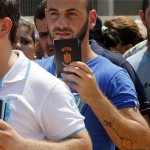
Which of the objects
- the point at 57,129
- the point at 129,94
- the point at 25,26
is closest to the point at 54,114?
the point at 57,129

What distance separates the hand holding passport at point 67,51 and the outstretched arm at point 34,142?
61 centimetres

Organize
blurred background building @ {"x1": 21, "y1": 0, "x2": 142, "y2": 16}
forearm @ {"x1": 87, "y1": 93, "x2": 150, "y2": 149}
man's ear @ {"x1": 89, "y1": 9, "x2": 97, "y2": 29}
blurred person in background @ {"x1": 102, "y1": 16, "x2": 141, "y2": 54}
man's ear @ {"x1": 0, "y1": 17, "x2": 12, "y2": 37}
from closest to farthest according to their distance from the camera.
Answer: man's ear @ {"x1": 0, "y1": 17, "x2": 12, "y2": 37} < forearm @ {"x1": 87, "y1": 93, "x2": 150, "y2": 149} < man's ear @ {"x1": 89, "y1": 9, "x2": 97, "y2": 29} < blurred person in background @ {"x1": 102, "y1": 16, "x2": 141, "y2": 54} < blurred background building @ {"x1": 21, "y1": 0, "x2": 142, "y2": 16}

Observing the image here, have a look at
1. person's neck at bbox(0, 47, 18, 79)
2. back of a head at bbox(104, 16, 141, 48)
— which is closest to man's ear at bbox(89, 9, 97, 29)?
person's neck at bbox(0, 47, 18, 79)

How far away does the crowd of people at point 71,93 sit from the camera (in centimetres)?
204

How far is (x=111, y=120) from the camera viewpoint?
2725 mm

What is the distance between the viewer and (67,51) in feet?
8.47

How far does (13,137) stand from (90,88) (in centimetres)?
81

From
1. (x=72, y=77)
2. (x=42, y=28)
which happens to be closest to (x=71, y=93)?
(x=72, y=77)

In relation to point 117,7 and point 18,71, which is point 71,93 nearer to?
point 18,71

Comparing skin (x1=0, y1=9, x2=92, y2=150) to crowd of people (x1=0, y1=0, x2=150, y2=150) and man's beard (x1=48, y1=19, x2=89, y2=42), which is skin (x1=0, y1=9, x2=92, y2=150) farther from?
man's beard (x1=48, y1=19, x2=89, y2=42)

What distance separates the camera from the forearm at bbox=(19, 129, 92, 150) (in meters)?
1.95

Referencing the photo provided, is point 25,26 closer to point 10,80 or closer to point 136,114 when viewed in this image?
point 136,114

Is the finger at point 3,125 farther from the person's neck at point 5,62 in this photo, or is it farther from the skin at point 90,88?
the skin at point 90,88

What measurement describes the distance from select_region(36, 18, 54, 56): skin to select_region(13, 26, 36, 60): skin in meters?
0.12
